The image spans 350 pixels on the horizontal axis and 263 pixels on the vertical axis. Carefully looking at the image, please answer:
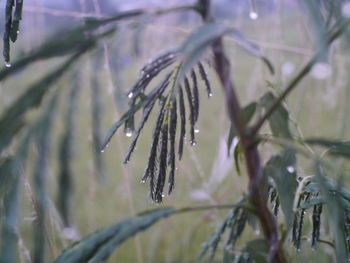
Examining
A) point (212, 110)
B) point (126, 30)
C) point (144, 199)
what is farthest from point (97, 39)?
point (212, 110)

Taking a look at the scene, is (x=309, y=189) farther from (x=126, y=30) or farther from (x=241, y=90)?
(x=241, y=90)

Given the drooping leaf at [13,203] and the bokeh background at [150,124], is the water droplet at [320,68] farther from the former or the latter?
the drooping leaf at [13,203]

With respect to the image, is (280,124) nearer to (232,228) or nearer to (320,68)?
(232,228)

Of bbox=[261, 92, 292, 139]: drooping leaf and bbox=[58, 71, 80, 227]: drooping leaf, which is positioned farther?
bbox=[261, 92, 292, 139]: drooping leaf

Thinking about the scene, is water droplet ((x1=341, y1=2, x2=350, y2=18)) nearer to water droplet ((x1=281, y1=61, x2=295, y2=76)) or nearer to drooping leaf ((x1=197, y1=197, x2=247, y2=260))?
drooping leaf ((x1=197, y1=197, x2=247, y2=260))

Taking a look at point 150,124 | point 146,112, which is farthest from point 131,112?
point 150,124

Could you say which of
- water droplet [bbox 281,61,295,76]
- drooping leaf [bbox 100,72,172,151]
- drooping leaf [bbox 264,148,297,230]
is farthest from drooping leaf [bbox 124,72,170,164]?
water droplet [bbox 281,61,295,76]
